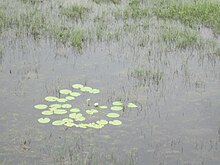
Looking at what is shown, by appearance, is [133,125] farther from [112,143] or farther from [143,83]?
[143,83]

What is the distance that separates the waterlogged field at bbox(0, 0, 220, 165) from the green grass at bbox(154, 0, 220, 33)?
0.02 m

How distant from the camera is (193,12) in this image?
9211 millimetres

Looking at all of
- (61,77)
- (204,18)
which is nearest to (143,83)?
(61,77)

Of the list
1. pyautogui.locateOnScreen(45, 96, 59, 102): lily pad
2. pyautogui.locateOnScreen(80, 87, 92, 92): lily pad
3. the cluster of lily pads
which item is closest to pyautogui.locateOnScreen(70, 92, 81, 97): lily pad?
the cluster of lily pads

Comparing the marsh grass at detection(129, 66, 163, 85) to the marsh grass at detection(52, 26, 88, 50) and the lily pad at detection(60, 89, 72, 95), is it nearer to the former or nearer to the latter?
the lily pad at detection(60, 89, 72, 95)

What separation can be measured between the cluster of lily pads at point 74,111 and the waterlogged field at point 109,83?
0.01 m

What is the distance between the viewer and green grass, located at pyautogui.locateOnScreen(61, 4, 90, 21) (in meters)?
8.91

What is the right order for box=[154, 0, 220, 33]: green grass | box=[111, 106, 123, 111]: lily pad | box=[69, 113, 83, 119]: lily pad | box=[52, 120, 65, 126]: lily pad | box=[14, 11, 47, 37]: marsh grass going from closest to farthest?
box=[52, 120, 65, 126]: lily pad
box=[69, 113, 83, 119]: lily pad
box=[111, 106, 123, 111]: lily pad
box=[14, 11, 47, 37]: marsh grass
box=[154, 0, 220, 33]: green grass

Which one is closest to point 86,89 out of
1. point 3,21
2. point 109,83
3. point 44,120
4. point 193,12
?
point 109,83

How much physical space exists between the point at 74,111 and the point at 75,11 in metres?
3.99

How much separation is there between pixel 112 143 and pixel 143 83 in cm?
168

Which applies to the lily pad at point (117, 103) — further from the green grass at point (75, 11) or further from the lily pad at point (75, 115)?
the green grass at point (75, 11)

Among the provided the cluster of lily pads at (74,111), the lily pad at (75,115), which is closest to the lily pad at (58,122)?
the cluster of lily pads at (74,111)

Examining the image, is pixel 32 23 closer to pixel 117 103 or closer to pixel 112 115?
pixel 117 103
